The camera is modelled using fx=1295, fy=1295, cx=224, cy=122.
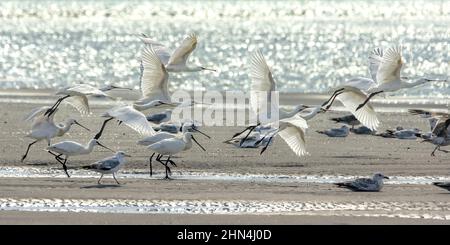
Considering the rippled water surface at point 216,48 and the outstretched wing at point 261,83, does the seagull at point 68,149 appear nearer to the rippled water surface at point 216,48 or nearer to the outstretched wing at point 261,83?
the outstretched wing at point 261,83

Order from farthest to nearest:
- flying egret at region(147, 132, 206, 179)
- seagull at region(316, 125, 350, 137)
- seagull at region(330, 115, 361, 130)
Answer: seagull at region(330, 115, 361, 130) → seagull at region(316, 125, 350, 137) → flying egret at region(147, 132, 206, 179)

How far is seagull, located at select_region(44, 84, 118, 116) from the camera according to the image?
1709cm

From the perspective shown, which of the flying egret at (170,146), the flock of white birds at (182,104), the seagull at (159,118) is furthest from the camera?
the seagull at (159,118)

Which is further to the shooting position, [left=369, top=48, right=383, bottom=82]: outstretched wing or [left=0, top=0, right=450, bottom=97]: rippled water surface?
[left=0, top=0, right=450, bottom=97]: rippled water surface

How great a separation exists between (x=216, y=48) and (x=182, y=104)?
3178 cm

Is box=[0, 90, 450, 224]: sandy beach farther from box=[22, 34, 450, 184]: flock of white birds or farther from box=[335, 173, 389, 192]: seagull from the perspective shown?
box=[22, 34, 450, 184]: flock of white birds

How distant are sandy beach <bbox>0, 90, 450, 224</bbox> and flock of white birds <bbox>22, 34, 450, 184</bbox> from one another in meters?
0.28

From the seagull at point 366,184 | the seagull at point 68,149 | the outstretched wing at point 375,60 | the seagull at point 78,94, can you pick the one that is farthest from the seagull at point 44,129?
the outstretched wing at point 375,60

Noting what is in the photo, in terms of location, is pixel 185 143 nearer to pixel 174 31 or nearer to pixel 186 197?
pixel 186 197

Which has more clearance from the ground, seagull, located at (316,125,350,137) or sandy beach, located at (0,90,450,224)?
seagull, located at (316,125,350,137)

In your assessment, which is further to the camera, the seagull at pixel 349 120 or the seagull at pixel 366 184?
the seagull at pixel 349 120

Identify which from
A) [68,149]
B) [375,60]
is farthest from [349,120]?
[68,149]

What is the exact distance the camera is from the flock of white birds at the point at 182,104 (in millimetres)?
15742

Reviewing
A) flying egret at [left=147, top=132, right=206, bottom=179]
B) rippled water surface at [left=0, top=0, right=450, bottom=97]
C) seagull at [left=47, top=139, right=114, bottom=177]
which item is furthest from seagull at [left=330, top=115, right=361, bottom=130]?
rippled water surface at [left=0, top=0, right=450, bottom=97]
